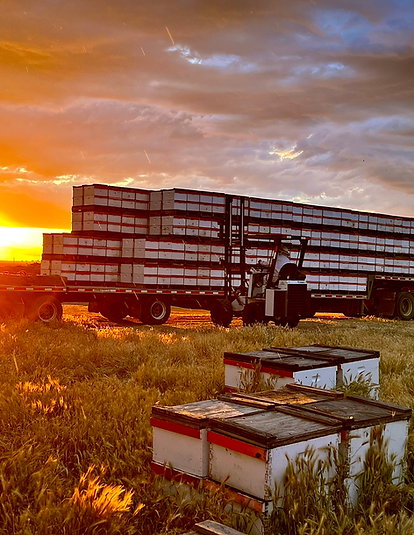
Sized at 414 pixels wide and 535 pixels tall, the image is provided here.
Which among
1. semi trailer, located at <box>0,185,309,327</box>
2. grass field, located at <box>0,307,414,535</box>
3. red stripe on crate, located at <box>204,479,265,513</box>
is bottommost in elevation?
grass field, located at <box>0,307,414,535</box>

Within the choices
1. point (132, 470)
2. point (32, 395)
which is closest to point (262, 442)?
point (132, 470)

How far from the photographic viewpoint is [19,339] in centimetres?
1195

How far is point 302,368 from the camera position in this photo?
6469 mm

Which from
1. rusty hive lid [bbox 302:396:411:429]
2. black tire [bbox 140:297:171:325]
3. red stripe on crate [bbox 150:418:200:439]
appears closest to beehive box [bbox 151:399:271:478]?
red stripe on crate [bbox 150:418:200:439]

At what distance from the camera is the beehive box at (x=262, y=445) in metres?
3.89

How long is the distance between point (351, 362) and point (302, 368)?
1061 millimetres

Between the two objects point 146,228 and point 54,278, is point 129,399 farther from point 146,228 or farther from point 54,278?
point 146,228

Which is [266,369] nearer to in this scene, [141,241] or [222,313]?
[222,313]

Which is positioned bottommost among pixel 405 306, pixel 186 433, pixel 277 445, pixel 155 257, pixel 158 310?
pixel 158 310

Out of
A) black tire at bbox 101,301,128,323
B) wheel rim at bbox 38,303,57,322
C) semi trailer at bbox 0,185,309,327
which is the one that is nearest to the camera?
wheel rim at bbox 38,303,57,322

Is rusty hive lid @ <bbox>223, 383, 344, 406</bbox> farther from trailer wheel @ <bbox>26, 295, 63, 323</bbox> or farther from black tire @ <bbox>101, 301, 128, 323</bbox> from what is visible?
black tire @ <bbox>101, 301, 128, 323</bbox>

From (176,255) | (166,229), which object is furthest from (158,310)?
(166,229)

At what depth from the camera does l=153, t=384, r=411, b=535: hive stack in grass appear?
393 centimetres

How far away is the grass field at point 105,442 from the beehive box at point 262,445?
8.6 inches
